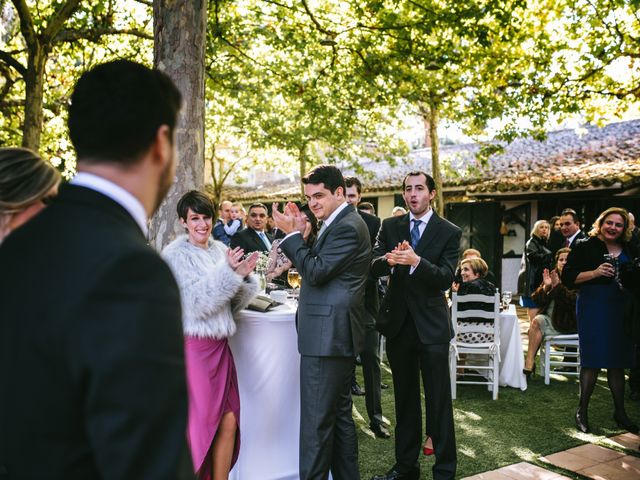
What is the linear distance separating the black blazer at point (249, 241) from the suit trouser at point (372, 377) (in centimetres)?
295

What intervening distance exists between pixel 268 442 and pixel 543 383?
4.63 meters

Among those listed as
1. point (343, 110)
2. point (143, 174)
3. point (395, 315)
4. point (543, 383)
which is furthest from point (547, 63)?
point (143, 174)

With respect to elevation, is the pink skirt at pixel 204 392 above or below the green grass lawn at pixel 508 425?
above

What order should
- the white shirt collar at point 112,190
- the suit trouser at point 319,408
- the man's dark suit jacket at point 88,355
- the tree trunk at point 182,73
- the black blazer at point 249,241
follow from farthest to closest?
the black blazer at point 249,241 < the tree trunk at point 182,73 < the suit trouser at point 319,408 < the white shirt collar at point 112,190 < the man's dark suit jacket at point 88,355

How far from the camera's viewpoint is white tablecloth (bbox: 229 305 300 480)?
3877mm

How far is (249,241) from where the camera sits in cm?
796

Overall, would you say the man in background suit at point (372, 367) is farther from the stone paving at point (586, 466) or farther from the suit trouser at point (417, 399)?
the stone paving at point (586, 466)

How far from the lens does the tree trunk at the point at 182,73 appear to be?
15.0ft

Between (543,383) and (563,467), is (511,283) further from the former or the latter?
(563,467)

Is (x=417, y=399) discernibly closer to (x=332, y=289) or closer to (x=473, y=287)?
(x=332, y=289)

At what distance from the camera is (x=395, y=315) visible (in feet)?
13.6

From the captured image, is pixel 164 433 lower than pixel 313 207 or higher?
lower

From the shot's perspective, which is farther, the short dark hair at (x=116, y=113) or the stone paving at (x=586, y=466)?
the stone paving at (x=586, y=466)

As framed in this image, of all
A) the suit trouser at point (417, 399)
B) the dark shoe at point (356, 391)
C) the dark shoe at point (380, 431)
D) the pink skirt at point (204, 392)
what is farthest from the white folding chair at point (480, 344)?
the pink skirt at point (204, 392)
